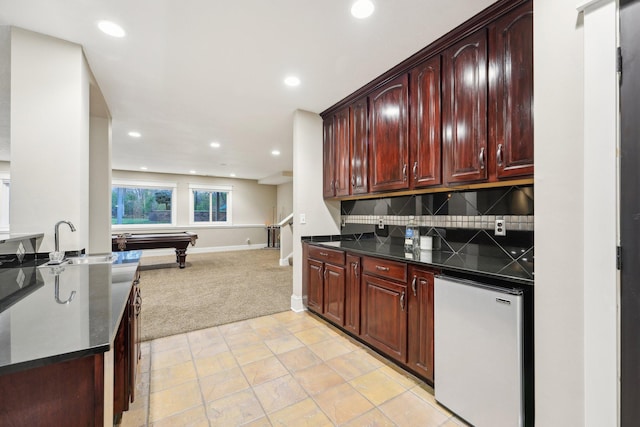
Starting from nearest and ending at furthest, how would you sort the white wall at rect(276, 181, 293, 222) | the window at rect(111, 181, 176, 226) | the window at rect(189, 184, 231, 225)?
the window at rect(111, 181, 176, 226) < the window at rect(189, 184, 231, 225) < the white wall at rect(276, 181, 293, 222)

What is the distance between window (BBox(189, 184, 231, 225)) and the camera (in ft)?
28.2

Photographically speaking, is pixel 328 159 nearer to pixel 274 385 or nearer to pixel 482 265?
pixel 482 265

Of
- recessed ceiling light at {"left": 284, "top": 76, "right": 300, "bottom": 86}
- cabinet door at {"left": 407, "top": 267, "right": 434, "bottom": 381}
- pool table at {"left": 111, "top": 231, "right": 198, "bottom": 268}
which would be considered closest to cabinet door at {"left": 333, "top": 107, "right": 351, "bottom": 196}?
recessed ceiling light at {"left": 284, "top": 76, "right": 300, "bottom": 86}

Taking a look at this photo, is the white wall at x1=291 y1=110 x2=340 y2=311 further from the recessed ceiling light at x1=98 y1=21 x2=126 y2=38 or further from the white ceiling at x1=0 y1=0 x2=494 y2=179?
the recessed ceiling light at x1=98 y1=21 x2=126 y2=38

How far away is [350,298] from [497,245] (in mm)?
1327

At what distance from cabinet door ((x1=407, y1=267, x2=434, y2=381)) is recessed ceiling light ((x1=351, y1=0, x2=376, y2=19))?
1778 mm

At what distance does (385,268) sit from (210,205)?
796 centimetres

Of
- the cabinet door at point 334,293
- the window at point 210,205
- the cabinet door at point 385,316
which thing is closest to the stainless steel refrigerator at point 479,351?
the cabinet door at point 385,316

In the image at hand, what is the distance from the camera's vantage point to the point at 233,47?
2141mm

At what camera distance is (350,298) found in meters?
2.59

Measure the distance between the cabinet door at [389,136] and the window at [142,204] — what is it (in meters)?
7.46

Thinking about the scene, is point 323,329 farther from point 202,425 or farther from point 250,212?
point 250,212

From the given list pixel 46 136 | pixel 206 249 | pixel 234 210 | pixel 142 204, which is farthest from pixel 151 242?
pixel 46 136

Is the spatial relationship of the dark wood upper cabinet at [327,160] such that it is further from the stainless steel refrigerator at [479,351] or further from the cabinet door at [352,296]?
the stainless steel refrigerator at [479,351]
